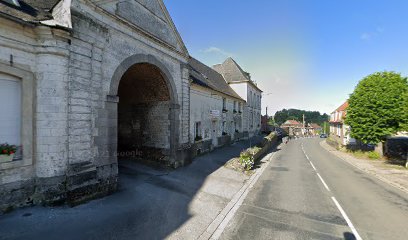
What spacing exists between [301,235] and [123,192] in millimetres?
6324

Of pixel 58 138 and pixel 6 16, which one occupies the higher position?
pixel 6 16

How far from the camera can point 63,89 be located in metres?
6.83

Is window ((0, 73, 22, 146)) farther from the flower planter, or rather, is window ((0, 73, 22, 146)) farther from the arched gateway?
the arched gateway

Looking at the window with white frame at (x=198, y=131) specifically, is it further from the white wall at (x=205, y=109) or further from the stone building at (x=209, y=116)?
the white wall at (x=205, y=109)

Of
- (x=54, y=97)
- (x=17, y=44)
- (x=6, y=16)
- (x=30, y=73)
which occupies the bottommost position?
(x=54, y=97)

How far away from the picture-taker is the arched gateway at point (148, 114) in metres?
12.1

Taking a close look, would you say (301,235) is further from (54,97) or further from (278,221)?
(54,97)

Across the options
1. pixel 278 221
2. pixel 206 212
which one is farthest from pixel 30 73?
pixel 278 221

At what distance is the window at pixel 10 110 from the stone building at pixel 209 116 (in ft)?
33.0

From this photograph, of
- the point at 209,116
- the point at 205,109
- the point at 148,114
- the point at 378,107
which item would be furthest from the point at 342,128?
the point at 148,114

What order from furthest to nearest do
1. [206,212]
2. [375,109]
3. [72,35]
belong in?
[375,109]
[206,212]
[72,35]

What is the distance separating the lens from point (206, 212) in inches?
300

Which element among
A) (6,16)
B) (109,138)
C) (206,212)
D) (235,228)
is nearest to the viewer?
(6,16)

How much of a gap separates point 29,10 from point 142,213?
280 inches
